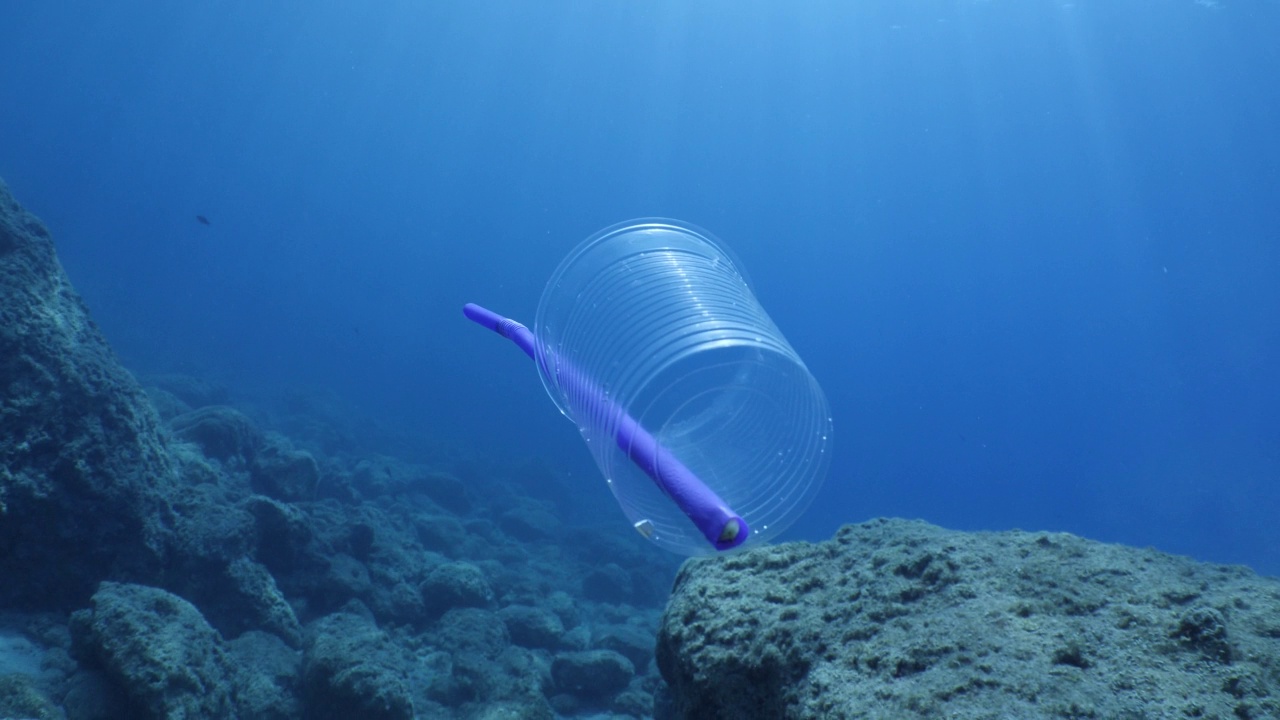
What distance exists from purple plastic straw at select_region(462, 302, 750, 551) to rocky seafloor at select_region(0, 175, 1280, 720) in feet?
1.82

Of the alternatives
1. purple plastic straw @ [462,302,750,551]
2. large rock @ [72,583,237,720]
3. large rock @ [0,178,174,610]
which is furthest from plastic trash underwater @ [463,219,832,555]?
large rock @ [0,178,174,610]

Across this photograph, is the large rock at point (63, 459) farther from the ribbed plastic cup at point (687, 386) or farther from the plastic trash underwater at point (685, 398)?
the ribbed plastic cup at point (687, 386)

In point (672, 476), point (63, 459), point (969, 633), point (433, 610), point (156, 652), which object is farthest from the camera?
point (433, 610)

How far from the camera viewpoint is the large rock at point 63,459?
4742 millimetres

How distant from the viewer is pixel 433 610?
8008 millimetres

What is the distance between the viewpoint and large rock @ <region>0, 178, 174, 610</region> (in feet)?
15.6

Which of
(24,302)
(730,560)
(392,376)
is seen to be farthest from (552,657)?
(392,376)

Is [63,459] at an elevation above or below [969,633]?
above

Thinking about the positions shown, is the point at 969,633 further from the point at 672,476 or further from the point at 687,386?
the point at 687,386

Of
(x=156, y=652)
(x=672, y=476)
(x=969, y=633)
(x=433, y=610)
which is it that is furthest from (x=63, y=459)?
(x=969, y=633)

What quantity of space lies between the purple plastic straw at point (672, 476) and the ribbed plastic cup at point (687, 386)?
0.09 feet

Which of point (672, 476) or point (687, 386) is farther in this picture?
point (687, 386)

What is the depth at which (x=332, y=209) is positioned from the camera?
127562 millimetres

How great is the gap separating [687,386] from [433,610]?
22.9ft
